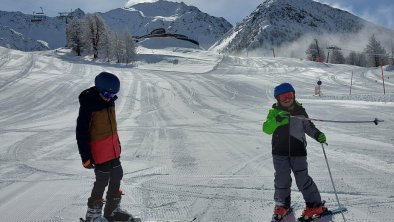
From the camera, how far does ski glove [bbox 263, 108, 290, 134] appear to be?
486 centimetres

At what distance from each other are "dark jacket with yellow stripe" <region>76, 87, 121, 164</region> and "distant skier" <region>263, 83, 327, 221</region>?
1823 mm

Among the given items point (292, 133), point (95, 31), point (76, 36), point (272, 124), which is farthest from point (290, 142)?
point (76, 36)

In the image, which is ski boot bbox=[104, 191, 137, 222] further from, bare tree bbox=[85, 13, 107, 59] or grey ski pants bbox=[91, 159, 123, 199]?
bare tree bbox=[85, 13, 107, 59]

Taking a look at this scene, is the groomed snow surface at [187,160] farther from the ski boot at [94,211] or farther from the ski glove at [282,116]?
the ski glove at [282,116]

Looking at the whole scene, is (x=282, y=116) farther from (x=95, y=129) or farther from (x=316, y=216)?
(x=95, y=129)

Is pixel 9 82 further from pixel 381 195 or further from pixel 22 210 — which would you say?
pixel 381 195

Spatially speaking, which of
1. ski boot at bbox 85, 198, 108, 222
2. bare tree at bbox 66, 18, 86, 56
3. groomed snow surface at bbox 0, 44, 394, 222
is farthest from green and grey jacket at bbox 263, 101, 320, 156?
bare tree at bbox 66, 18, 86, 56

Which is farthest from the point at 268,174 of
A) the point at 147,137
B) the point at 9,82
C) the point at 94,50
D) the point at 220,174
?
the point at 94,50

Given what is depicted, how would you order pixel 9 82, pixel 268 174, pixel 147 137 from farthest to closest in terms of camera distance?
pixel 9 82
pixel 147 137
pixel 268 174

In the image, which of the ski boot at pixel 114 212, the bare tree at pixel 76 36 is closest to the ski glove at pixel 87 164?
the ski boot at pixel 114 212

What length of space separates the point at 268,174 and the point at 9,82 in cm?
2094

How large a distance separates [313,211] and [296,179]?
44 centimetres

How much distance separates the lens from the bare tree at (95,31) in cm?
6125

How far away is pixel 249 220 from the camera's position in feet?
16.8
